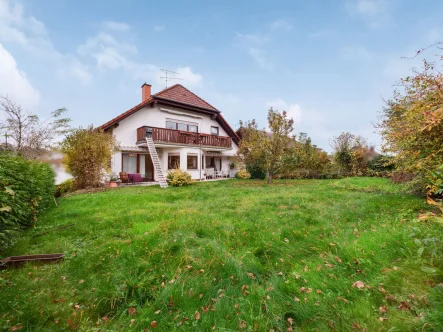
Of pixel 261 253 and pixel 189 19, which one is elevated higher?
pixel 189 19

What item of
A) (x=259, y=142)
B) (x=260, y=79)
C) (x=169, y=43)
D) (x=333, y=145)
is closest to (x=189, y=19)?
(x=169, y=43)

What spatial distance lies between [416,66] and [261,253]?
5546mm

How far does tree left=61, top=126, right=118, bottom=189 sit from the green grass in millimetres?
8666

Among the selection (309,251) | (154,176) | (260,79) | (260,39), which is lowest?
(309,251)

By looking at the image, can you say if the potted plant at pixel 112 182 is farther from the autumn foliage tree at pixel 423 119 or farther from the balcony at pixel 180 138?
the autumn foliage tree at pixel 423 119

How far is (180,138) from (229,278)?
640 inches

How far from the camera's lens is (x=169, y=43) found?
15258 millimetres

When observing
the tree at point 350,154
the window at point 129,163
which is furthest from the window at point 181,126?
the tree at point 350,154

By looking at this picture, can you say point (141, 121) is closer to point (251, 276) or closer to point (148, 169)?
point (148, 169)

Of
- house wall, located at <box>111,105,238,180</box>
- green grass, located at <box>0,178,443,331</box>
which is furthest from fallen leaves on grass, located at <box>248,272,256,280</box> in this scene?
house wall, located at <box>111,105,238,180</box>

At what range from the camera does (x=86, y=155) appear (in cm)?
1268

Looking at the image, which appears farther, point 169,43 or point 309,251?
point 169,43

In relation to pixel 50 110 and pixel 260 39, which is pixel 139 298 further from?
pixel 50 110

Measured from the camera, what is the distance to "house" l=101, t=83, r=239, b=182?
17.1 m
